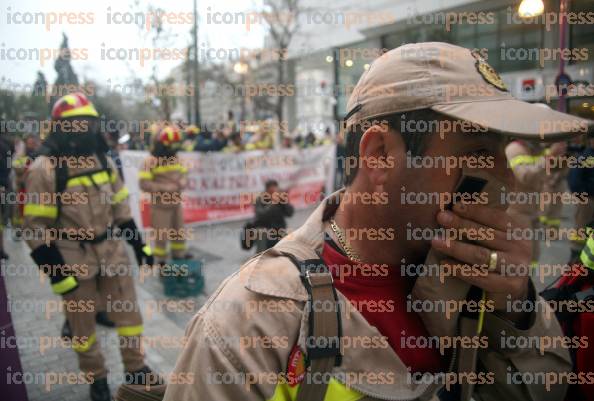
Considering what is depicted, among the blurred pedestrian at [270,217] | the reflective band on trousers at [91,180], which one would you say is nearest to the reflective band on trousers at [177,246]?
the blurred pedestrian at [270,217]


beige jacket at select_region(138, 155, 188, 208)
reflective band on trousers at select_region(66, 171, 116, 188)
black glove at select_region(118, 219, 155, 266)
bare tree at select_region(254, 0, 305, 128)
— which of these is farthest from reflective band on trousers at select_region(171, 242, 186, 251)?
bare tree at select_region(254, 0, 305, 128)

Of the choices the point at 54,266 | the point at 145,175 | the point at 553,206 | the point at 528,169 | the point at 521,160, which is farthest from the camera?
the point at 553,206

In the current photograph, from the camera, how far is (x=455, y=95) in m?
1.09

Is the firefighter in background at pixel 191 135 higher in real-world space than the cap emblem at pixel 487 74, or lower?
higher

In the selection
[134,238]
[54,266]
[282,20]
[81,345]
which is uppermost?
[282,20]

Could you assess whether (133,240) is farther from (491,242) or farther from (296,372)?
(491,242)

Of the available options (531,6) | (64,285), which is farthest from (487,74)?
(64,285)

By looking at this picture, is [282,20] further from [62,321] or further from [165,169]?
[62,321]

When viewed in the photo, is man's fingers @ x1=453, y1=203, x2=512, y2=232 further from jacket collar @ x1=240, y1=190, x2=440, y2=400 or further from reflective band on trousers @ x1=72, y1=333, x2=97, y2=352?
reflective band on trousers @ x1=72, y1=333, x2=97, y2=352

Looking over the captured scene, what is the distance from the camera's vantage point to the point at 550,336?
55.6 inches

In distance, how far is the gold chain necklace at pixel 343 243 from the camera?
4.18 feet

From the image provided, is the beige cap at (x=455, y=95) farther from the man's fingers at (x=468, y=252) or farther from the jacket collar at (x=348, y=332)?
the jacket collar at (x=348, y=332)

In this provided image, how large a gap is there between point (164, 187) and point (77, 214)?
339cm

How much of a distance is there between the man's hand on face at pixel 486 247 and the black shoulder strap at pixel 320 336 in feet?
1.09
